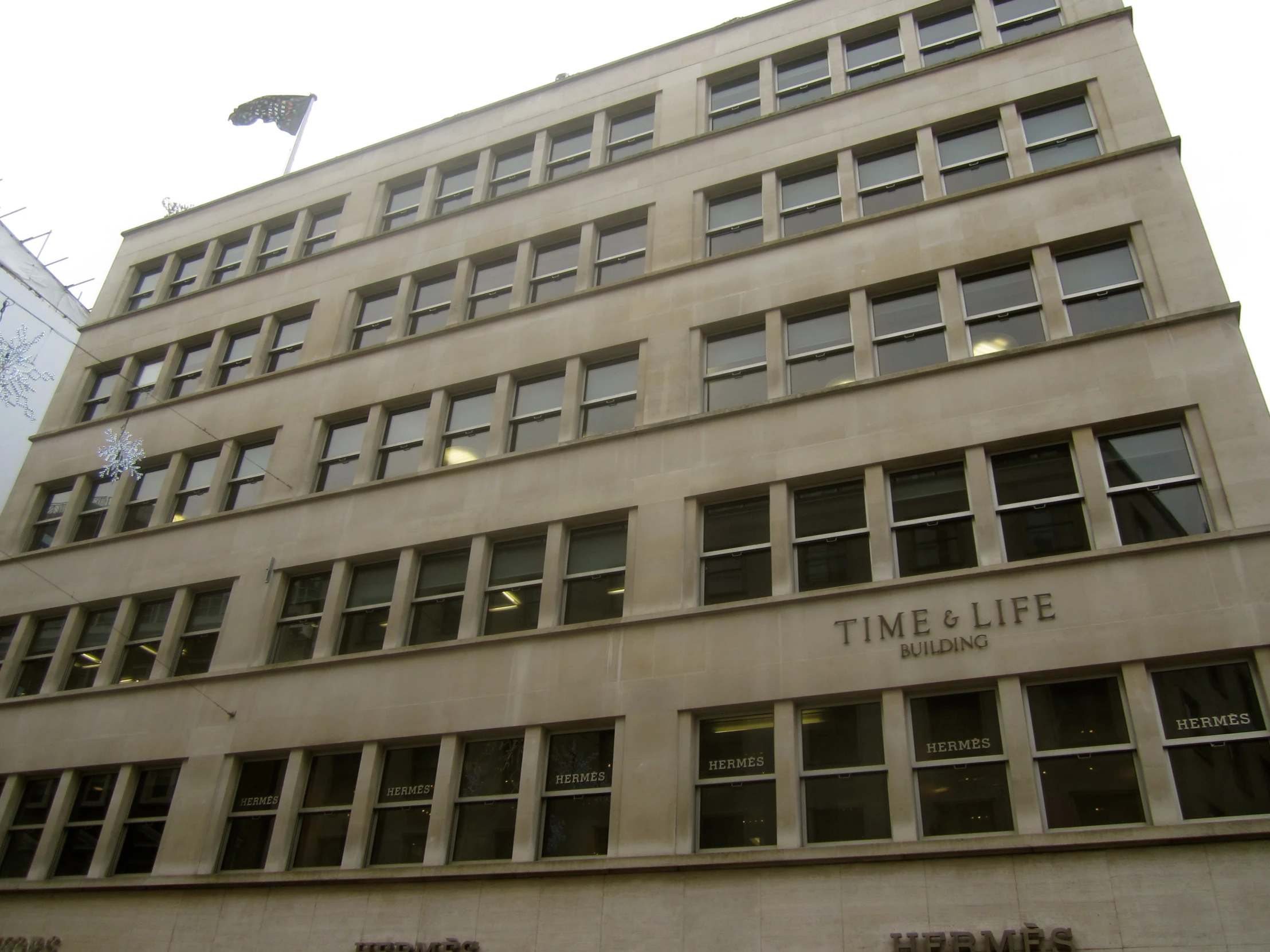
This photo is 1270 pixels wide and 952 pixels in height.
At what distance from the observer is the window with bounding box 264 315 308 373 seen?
2731cm

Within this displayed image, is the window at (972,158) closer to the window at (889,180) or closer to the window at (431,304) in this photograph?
the window at (889,180)

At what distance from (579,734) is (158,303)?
2138cm

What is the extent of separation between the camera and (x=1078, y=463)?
16.5m

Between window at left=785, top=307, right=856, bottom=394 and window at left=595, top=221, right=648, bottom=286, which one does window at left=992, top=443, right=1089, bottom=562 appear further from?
window at left=595, top=221, right=648, bottom=286

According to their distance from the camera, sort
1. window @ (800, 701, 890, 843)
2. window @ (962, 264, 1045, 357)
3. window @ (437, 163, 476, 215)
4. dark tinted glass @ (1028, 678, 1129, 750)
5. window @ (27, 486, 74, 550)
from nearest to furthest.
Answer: dark tinted glass @ (1028, 678, 1129, 750) → window @ (800, 701, 890, 843) → window @ (962, 264, 1045, 357) → window @ (27, 486, 74, 550) → window @ (437, 163, 476, 215)

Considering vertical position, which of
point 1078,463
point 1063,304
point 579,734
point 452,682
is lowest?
point 579,734

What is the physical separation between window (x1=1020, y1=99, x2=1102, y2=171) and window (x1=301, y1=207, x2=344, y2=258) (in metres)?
18.9

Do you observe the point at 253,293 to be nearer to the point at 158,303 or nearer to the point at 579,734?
the point at 158,303

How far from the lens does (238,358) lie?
2847 centimetres

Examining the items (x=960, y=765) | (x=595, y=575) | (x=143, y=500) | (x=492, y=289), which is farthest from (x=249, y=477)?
(x=960, y=765)

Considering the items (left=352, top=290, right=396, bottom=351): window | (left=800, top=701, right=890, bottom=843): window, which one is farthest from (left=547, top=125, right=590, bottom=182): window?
(left=800, top=701, right=890, bottom=843): window

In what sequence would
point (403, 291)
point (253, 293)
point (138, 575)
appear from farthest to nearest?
point (253, 293)
point (403, 291)
point (138, 575)

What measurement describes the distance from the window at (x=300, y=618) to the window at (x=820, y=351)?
438 inches

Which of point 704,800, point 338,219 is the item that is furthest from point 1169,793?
point 338,219
